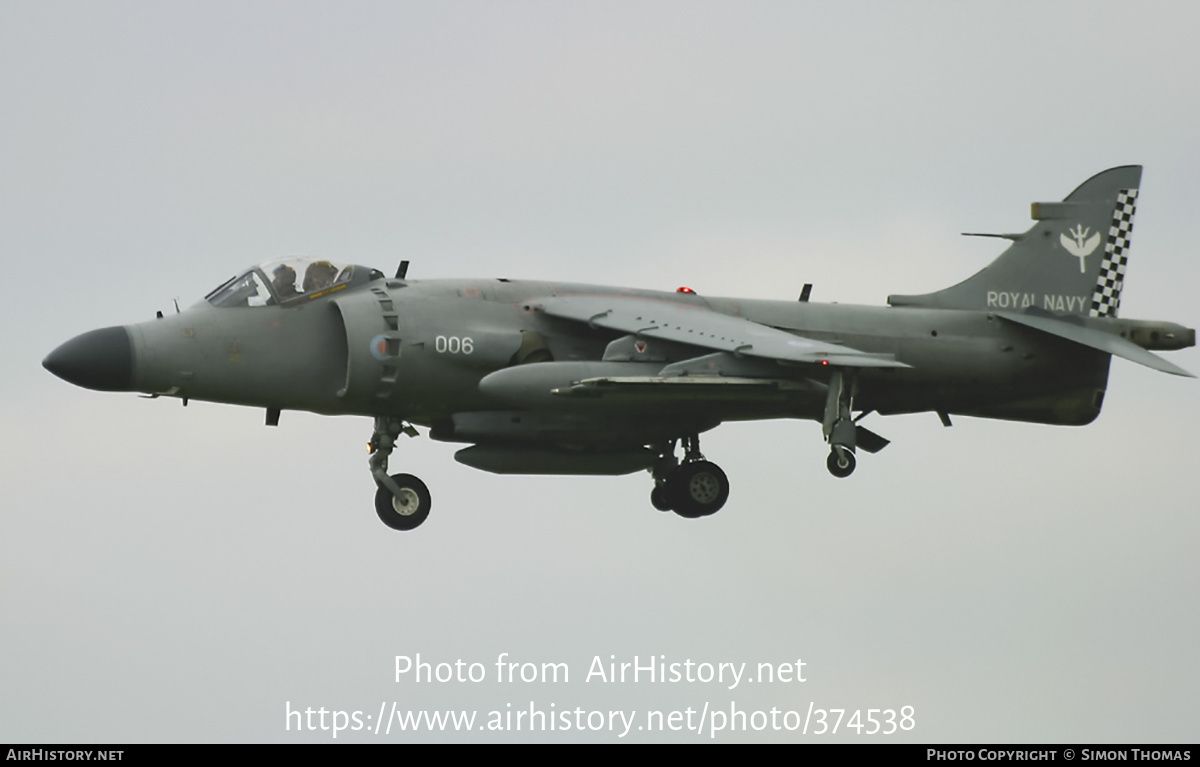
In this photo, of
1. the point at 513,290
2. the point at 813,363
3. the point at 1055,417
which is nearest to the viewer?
the point at 813,363

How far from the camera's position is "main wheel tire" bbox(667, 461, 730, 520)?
940 inches

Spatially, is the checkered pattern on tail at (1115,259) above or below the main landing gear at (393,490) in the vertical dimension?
above

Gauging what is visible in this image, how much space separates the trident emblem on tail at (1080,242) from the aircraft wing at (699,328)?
374cm

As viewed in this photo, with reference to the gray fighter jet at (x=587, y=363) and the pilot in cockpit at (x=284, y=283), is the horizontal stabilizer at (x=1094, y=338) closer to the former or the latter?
the gray fighter jet at (x=587, y=363)

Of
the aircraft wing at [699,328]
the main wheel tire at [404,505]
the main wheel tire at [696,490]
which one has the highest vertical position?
the aircraft wing at [699,328]

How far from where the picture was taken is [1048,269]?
25.1m

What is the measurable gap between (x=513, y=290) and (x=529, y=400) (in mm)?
1724

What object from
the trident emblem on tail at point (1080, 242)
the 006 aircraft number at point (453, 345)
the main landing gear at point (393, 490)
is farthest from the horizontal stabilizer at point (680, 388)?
the trident emblem on tail at point (1080, 242)

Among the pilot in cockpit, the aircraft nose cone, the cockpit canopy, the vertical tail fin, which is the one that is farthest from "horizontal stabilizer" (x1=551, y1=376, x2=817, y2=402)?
the aircraft nose cone

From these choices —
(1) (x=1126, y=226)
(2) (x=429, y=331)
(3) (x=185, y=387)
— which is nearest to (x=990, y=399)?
(1) (x=1126, y=226)

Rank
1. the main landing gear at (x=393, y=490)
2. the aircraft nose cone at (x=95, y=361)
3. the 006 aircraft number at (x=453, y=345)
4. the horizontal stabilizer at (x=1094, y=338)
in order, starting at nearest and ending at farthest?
the aircraft nose cone at (x=95, y=361) → the 006 aircraft number at (x=453, y=345) → the main landing gear at (x=393, y=490) → the horizontal stabilizer at (x=1094, y=338)

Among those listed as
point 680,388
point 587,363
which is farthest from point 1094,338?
point 587,363

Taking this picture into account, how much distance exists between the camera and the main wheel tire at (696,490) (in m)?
23.9

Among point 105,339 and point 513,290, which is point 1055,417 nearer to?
point 513,290
